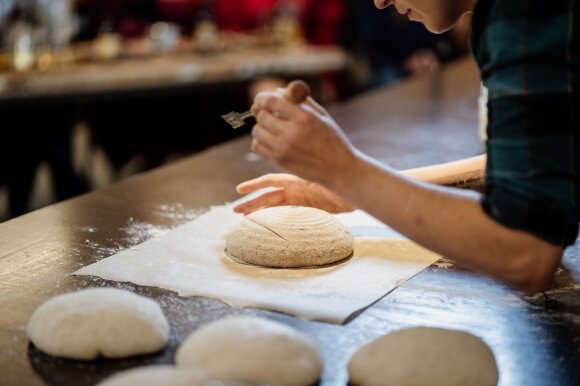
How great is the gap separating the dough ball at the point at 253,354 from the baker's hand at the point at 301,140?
29cm

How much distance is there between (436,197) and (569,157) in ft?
0.73

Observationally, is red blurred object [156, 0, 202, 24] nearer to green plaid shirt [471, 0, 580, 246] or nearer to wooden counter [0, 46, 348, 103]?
wooden counter [0, 46, 348, 103]

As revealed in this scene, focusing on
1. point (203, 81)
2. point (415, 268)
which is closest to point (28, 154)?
point (203, 81)

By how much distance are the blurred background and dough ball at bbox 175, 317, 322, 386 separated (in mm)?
3321

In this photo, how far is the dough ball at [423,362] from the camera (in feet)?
3.75

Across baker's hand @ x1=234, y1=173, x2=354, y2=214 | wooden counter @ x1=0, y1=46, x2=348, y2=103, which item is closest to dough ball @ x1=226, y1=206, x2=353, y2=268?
baker's hand @ x1=234, y1=173, x2=354, y2=214

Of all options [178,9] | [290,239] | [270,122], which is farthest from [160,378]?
[178,9]

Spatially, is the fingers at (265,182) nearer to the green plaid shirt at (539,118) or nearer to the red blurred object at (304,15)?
the green plaid shirt at (539,118)

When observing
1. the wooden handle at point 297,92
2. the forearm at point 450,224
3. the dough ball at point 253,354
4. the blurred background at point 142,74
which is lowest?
the blurred background at point 142,74

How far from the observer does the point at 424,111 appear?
3.56 meters

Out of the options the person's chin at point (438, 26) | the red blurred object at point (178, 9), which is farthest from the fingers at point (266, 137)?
the red blurred object at point (178, 9)

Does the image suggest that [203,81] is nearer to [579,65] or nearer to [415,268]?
[415,268]

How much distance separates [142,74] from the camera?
484 centimetres

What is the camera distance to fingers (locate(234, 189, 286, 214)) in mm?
1904
